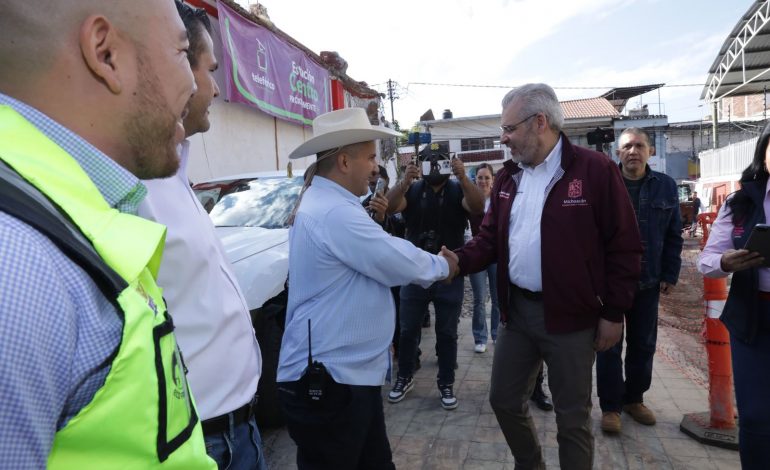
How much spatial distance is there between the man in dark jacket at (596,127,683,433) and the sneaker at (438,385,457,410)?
3.67 feet

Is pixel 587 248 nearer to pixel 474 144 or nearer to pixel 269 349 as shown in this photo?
pixel 269 349

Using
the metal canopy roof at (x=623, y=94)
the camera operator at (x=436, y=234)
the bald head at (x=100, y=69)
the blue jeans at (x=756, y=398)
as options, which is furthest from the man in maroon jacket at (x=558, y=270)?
the metal canopy roof at (x=623, y=94)

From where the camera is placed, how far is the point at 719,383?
10.8 feet

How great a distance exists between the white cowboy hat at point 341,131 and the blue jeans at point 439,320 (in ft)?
6.17

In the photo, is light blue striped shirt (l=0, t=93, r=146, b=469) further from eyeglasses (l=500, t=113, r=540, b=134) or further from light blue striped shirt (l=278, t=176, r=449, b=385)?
eyeglasses (l=500, t=113, r=540, b=134)

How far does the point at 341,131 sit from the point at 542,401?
2.82 metres

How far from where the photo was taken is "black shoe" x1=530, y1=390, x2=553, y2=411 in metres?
3.72

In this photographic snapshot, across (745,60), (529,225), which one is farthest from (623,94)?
Result: (529,225)

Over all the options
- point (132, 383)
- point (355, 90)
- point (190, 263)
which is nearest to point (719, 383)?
point (190, 263)

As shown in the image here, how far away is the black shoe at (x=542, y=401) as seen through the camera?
3.72m

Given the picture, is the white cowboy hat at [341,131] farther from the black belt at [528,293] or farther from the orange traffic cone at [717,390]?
the orange traffic cone at [717,390]

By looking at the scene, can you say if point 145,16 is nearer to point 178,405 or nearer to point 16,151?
point 16,151

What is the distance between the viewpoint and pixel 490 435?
3371 mm

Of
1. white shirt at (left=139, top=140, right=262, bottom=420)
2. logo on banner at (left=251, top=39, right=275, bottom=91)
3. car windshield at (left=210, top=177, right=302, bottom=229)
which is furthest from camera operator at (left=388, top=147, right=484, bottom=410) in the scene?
logo on banner at (left=251, top=39, right=275, bottom=91)
